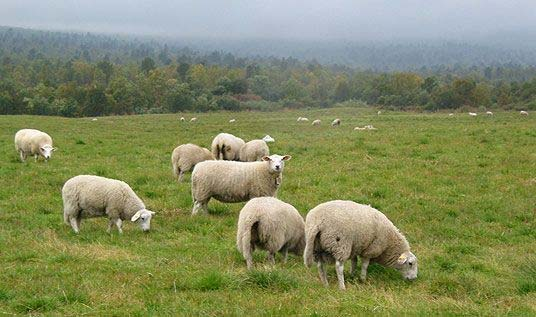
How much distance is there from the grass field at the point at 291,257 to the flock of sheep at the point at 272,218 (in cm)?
35

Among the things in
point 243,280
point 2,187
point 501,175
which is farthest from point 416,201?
point 2,187

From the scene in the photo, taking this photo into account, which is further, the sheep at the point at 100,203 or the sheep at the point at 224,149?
Answer: the sheep at the point at 224,149

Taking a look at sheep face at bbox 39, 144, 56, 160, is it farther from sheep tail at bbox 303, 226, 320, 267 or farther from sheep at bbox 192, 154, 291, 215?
sheep tail at bbox 303, 226, 320, 267

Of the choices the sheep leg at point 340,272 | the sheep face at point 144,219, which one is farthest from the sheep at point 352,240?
the sheep face at point 144,219

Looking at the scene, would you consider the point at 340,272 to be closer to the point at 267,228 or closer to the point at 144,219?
the point at 267,228

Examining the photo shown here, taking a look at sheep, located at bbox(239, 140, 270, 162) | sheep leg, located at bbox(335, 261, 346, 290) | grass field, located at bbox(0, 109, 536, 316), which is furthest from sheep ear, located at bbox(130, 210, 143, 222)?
sheep, located at bbox(239, 140, 270, 162)

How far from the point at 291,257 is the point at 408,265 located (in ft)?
7.59

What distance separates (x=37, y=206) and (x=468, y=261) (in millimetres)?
10436

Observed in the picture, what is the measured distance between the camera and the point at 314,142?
30.6 metres

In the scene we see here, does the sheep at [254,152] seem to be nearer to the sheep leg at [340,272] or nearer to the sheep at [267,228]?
the sheep at [267,228]

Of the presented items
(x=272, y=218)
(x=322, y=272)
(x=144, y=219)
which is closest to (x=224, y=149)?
(x=144, y=219)

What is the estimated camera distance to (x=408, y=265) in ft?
32.2

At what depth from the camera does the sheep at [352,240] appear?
9.38 meters

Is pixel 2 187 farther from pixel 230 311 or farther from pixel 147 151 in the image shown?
pixel 230 311
